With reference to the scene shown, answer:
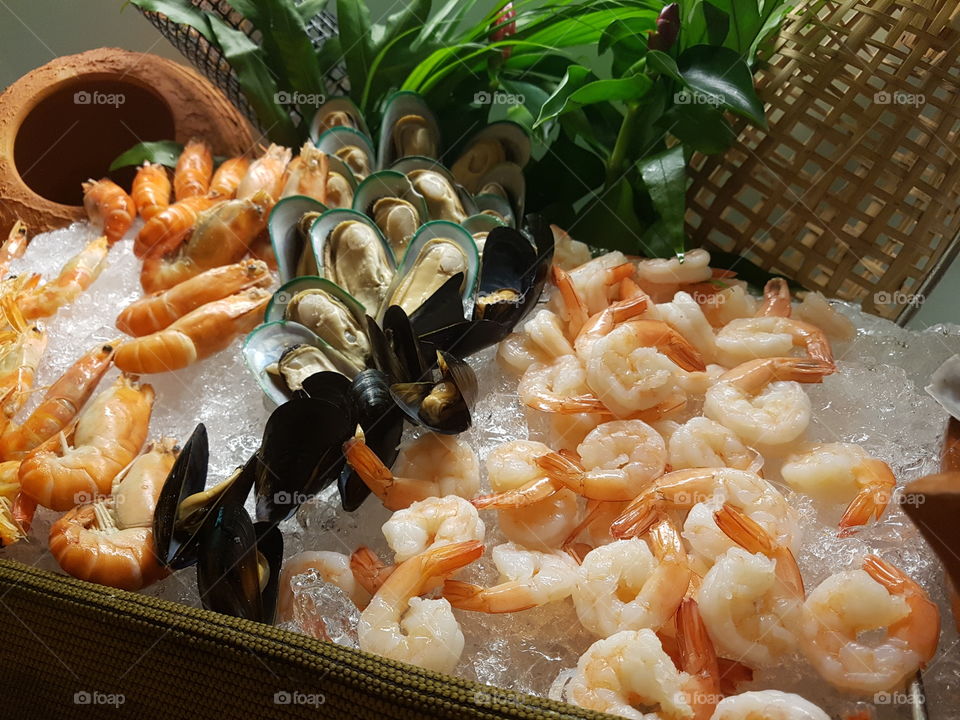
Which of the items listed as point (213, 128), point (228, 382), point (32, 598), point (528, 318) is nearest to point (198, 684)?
point (32, 598)

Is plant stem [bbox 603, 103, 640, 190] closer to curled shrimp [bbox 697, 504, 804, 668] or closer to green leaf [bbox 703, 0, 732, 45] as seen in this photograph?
green leaf [bbox 703, 0, 732, 45]

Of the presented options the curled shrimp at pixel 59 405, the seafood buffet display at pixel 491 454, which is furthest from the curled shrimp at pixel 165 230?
the curled shrimp at pixel 59 405

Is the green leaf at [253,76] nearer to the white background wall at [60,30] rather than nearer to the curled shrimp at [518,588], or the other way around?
the white background wall at [60,30]

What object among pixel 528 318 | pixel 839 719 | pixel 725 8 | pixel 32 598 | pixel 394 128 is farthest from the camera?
pixel 394 128

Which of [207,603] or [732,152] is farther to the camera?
[732,152]

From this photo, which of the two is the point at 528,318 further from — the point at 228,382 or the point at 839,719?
the point at 839,719

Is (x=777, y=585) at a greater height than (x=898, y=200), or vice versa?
(x=898, y=200)
